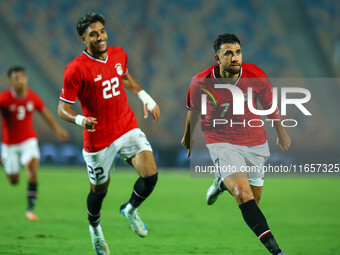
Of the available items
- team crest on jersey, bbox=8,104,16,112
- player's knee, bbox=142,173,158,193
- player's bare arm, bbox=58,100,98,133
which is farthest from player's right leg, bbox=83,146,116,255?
team crest on jersey, bbox=8,104,16,112

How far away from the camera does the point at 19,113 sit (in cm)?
1035

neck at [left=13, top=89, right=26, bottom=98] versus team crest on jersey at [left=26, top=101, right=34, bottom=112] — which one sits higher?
neck at [left=13, top=89, right=26, bottom=98]

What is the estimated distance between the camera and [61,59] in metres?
22.2

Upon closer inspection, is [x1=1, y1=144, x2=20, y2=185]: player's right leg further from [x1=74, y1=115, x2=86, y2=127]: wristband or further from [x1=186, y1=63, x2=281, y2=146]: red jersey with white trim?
[x1=186, y1=63, x2=281, y2=146]: red jersey with white trim

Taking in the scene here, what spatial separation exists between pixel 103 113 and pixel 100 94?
22 cm

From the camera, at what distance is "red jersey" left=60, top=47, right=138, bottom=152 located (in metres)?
5.70

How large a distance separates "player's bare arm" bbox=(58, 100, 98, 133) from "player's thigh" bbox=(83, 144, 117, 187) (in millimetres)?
516

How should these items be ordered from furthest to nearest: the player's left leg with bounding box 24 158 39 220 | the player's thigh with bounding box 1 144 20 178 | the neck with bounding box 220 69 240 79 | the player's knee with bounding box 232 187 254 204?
the player's thigh with bounding box 1 144 20 178 < the player's left leg with bounding box 24 158 39 220 < the neck with bounding box 220 69 240 79 < the player's knee with bounding box 232 187 254 204

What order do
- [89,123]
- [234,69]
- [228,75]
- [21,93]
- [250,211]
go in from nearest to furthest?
1. [250,211]
2. [89,123]
3. [234,69]
4. [228,75]
5. [21,93]

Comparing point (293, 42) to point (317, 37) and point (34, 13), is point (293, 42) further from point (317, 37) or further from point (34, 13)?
point (34, 13)

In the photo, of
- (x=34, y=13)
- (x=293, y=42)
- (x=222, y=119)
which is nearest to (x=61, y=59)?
(x=34, y=13)

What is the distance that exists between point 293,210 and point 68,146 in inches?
431

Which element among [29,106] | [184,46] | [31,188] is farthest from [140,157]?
[184,46]

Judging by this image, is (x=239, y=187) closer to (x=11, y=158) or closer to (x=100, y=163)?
(x=100, y=163)
